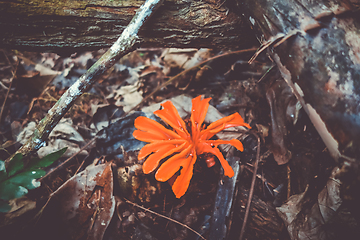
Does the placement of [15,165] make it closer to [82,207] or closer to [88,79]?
[82,207]

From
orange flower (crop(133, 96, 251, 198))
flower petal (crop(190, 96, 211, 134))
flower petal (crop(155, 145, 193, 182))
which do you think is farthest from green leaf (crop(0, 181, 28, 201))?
flower petal (crop(190, 96, 211, 134))

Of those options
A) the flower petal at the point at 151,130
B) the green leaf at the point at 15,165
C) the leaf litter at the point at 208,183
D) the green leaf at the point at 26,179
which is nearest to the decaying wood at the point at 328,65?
the leaf litter at the point at 208,183

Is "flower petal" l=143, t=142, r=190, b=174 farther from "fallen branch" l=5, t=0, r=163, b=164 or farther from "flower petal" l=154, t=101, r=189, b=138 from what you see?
"fallen branch" l=5, t=0, r=163, b=164

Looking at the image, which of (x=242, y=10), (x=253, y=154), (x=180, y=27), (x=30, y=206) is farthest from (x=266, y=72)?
(x=30, y=206)

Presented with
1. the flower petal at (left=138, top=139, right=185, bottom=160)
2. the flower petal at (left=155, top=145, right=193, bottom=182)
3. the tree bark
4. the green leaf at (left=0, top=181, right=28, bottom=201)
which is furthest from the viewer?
the tree bark

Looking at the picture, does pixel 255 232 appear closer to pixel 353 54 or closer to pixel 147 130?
pixel 147 130

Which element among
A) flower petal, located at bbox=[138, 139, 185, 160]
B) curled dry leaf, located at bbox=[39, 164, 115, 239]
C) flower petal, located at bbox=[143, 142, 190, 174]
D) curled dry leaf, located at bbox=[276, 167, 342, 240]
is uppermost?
flower petal, located at bbox=[138, 139, 185, 160]

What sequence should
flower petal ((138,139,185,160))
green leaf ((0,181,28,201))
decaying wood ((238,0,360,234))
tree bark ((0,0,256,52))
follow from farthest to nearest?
tree bark ((0,0,256,52))
flower petal ((138,139,185,160))
green leaf ((0,181,28,201))
decaying wood ((238,0,360,234))
